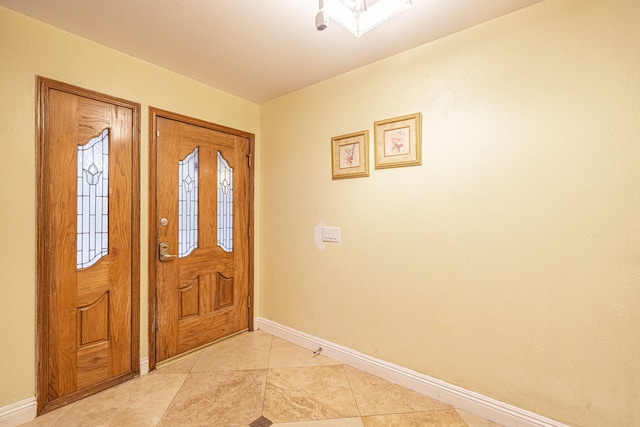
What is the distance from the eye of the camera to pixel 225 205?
2721 millimetres

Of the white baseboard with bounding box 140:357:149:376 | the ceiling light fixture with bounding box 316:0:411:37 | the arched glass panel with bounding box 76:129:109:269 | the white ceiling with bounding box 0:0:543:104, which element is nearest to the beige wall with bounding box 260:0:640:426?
the white ceiling with bounding box 0:0:543:104

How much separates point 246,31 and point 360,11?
0.78m

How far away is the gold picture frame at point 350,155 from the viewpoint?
221 cm

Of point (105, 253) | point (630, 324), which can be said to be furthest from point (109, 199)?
point (630, 324)

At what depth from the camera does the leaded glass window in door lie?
2.39m

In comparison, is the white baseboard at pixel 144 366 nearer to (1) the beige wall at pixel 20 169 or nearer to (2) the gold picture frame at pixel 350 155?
(1) the beige wall at pixel 20 169

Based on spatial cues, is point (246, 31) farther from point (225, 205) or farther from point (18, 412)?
point (18, 412)

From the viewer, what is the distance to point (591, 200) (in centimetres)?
142

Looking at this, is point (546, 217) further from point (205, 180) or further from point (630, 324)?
point (205, 180)

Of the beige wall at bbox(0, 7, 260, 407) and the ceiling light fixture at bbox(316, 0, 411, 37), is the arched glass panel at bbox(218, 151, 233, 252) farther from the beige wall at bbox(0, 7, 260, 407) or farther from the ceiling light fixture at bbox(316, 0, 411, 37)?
the ceiling light fixture at bbox(316, 0, 411, 37)

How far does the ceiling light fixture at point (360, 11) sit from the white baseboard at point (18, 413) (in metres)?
2.67

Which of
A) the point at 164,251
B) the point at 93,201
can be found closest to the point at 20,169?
the point at 93,201

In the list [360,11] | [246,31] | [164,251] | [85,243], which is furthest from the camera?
[164,251]

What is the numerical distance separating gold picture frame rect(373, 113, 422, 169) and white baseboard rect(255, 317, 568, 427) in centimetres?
150
